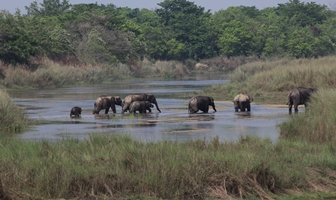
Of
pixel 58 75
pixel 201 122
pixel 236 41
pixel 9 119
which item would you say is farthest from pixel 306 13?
pixel 9 119

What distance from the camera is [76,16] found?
261ft

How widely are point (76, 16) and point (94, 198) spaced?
70469 mm

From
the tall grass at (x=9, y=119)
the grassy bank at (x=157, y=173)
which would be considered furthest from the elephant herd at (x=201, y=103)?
the grassy bank at (x=157, y=173)

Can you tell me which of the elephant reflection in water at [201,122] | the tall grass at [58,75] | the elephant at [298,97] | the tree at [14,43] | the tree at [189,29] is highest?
the tree at [189,29]

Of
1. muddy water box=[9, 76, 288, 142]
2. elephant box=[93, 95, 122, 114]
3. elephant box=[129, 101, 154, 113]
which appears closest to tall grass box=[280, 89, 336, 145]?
muddy water box=[9, 76, 288, 142]

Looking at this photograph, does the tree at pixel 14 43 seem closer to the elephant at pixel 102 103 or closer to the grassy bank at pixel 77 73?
the grassy bank at pixel 77 73

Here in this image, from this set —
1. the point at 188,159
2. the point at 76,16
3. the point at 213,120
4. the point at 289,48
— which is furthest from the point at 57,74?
the point at 188,159

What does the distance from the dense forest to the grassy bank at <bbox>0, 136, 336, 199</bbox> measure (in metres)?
41.4

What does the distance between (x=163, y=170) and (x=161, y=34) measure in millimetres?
85215

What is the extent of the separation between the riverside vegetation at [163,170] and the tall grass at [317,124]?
5.19ft

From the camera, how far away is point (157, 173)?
1090 centimetres

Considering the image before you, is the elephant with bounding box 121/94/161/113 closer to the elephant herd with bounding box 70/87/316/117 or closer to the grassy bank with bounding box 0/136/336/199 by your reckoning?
the elephant herd with bounding box 70/87/316/117

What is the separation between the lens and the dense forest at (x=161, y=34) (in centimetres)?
6228

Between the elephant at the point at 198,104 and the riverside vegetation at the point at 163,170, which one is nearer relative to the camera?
the riverside vegetation at the point at 163,170
